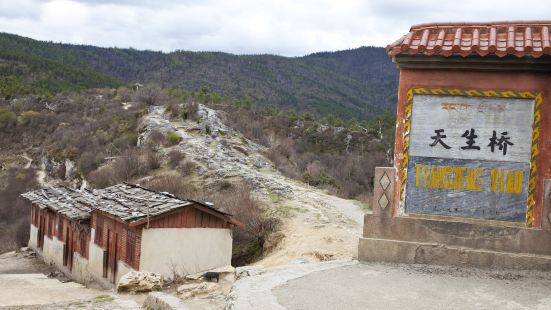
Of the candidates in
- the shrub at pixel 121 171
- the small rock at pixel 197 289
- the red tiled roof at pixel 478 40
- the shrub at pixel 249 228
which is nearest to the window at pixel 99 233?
the shrub at pixel 249 228

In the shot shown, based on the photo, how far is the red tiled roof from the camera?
922cm

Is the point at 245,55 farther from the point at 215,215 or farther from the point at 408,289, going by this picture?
the point at 408,289

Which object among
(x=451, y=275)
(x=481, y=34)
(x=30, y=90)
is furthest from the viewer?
(x=30, y=90)

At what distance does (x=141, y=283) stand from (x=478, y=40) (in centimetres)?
806

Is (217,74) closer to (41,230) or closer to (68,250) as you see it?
(41,230)

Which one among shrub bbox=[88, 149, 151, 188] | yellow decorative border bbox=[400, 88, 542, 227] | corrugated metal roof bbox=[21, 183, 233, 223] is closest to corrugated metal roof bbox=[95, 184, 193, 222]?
corrugated metal roof bbox=[21, 183, 233, 223]

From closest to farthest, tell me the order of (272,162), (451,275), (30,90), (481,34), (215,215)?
(451,275)
(481,34)
(215,215)
(272,162)
(30,90)

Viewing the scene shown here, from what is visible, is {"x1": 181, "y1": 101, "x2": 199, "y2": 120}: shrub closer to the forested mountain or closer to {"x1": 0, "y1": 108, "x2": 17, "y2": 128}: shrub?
{"x1": 0, "y1": 108, "x2": 17, "y2": 128}: shrub

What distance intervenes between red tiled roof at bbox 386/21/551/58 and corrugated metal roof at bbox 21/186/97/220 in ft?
48.5

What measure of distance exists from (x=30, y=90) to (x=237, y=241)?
172 ft

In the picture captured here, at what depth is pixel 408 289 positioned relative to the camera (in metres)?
8.21

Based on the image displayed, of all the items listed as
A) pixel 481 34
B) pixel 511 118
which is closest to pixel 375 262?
pixel 511 118

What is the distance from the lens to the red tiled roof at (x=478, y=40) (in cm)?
922

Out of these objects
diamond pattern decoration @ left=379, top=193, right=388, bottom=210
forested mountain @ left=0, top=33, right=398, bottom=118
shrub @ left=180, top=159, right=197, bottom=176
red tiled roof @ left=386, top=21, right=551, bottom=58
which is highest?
forested mountain @ left=0, top=33, right=398, bottom=118
